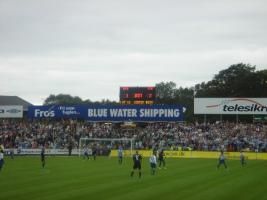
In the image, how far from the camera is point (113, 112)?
242 feet

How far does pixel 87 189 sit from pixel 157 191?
11.9 feet

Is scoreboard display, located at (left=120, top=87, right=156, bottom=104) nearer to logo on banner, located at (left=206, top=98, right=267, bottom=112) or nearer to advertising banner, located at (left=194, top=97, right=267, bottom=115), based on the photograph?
advertising banner, located at (left=194, top=97, right=267, bottom=115)

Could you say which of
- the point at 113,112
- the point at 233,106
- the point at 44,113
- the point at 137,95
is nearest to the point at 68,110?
the point at 44,113

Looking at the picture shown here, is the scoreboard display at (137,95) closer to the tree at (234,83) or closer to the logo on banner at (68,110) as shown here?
the logo on banner at (68,110)

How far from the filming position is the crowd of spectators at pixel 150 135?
6694 cm

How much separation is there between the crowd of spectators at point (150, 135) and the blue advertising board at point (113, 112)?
1598mm

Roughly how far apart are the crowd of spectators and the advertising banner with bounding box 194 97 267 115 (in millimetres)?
1919

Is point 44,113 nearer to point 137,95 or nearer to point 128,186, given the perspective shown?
point 137,95

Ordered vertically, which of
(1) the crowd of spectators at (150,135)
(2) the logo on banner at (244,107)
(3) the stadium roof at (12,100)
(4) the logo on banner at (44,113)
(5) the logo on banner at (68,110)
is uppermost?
(3) the stadium roof at (12,100)

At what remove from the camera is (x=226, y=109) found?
2918 inches

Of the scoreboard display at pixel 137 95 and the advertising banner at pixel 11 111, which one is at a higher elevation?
the scoreboard display at pixel 137 95

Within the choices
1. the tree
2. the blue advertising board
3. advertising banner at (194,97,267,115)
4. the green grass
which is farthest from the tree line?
the green grass

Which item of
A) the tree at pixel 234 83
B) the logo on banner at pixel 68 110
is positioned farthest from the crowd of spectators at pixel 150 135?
the tree at pixel 234 83

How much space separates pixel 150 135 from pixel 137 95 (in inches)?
341
